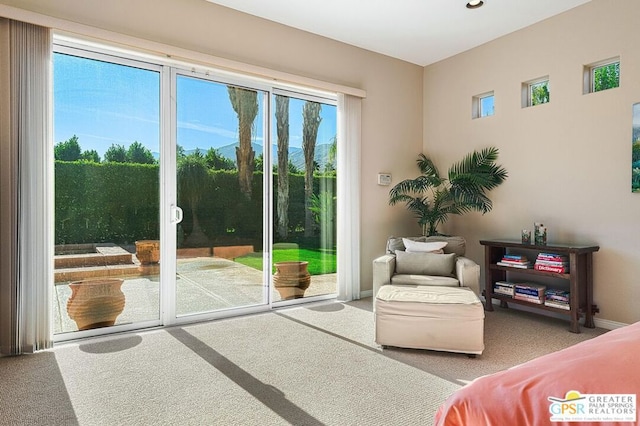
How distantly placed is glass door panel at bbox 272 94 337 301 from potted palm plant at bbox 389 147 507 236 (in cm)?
94

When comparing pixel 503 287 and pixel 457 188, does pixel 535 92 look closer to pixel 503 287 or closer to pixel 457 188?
pixel 457 188

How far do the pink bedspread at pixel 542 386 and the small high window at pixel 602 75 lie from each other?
134 inches

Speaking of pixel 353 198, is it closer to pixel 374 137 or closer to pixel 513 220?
pixel 374 137

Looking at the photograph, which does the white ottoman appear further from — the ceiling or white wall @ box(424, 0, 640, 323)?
the ceiling

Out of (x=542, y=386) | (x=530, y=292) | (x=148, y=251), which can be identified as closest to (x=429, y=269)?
(x=530, y=292)

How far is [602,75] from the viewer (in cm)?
Answer: 366

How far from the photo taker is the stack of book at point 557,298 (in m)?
3.55

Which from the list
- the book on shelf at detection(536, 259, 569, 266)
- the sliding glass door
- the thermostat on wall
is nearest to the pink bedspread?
the book on shelf at detection(536, 259, 569, 266)

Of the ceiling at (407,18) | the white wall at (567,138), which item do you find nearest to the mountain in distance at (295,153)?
the ceiling at (407,18)

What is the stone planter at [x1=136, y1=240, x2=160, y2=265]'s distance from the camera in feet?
11.6

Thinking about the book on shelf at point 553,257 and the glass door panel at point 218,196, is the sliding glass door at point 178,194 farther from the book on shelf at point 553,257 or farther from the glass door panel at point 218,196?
the book on shelf at point 553,257

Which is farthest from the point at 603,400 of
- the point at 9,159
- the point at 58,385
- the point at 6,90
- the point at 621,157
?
the point at 6,90

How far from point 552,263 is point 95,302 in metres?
4.19

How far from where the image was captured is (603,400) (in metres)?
0.91
